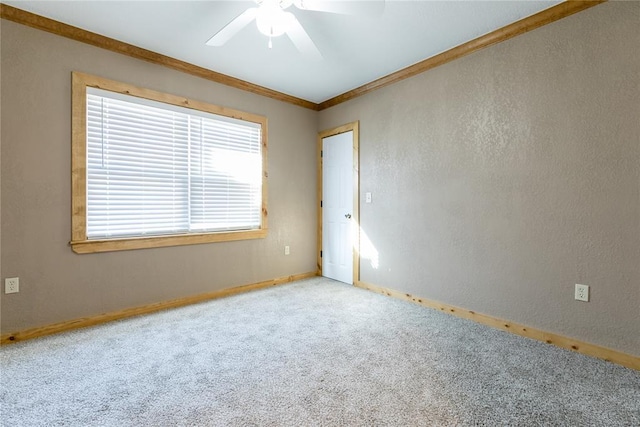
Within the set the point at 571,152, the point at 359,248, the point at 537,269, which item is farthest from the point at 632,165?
the point at 359,248

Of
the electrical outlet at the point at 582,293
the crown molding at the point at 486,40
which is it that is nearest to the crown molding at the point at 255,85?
the crown molding at the point at 486,40

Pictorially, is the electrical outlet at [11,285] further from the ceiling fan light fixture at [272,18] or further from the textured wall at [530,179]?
the textured wall at [530,179]

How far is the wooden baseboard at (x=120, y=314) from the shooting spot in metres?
2.41

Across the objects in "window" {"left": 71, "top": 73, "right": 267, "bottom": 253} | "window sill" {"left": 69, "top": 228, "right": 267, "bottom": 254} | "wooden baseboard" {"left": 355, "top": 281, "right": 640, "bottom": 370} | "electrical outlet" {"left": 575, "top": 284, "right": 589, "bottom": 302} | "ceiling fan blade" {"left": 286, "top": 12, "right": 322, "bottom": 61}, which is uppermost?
"ceiling fan blade" {"left": 286, "top": 12, "right": 322, "bottom": 61}

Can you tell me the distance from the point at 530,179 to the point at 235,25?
2.52m

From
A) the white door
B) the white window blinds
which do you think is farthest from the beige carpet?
the white door

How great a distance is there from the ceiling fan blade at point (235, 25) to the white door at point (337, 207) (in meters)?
2.12

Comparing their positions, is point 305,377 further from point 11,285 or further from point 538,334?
point 11,285

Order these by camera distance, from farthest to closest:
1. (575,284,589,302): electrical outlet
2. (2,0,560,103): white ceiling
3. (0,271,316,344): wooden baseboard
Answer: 1. (0,271,316,344): wooden baseboard
2. (2,0,560,103): white ceiling
3. (575,284,589,302): electrical outlet

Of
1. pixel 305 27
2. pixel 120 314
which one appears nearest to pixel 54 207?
pixel 120 314

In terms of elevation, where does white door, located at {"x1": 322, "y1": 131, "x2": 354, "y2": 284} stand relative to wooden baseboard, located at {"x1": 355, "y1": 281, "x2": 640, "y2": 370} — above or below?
above

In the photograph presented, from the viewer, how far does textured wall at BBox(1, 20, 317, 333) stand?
2.37 m

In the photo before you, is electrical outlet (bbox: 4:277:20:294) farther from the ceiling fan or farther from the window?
the ceiling fan

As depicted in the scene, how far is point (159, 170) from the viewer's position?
3.12 meters
